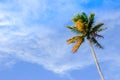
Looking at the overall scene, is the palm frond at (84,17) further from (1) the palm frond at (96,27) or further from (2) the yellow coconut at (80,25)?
(1) the palm frond at (96,27)

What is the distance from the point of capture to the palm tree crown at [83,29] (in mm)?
73438

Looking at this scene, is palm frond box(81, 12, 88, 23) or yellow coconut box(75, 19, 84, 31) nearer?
yellow coconut box(75, 19, 84, 31)

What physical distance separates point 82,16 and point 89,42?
4.37 meters

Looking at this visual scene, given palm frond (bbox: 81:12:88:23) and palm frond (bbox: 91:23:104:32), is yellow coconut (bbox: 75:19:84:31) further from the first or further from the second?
palm frond (bbox: 91:23:104:32)

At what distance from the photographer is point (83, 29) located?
73688mm

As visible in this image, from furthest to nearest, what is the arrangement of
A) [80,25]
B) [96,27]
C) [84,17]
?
[84,17], [96,27], [80,25]

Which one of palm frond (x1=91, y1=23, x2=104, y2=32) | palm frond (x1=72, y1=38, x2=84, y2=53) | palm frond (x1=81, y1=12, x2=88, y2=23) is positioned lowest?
palm frond (x1=72, y1=38, x2=84, y2=53)

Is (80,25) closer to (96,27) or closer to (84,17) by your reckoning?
(84,17)

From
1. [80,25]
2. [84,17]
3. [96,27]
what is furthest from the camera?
[84,17]

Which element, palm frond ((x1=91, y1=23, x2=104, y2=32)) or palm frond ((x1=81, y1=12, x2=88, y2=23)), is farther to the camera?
palm frond ((x1=81, y1=12, x2=88, y2=23))

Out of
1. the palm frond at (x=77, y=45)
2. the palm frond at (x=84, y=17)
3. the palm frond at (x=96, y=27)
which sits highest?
the palm frond at (x=84, y=17)

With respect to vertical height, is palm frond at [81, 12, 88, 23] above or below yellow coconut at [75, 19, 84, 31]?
above

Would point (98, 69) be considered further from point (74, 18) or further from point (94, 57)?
point (74, 18)

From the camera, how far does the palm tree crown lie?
7344cm
